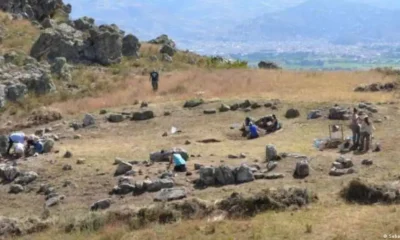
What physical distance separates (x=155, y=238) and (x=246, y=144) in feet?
34.2

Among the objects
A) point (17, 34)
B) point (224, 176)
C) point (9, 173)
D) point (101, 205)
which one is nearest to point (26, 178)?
point (9, 173)

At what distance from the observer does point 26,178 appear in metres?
20.9

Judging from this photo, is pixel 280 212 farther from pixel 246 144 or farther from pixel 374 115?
pixel 374 115

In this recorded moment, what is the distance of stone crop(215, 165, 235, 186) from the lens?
1862 cm

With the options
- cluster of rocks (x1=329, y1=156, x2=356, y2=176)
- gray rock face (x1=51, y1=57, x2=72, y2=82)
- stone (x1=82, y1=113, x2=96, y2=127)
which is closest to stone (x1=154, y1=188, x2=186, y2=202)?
cluster of rocks (x1=329, y1=156, x2=356, y2=176)

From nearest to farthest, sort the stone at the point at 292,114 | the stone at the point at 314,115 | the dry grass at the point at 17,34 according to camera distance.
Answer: the stone at the point at 314,115
the stone at the point at 292,114
the dry grass at the point at 17,34

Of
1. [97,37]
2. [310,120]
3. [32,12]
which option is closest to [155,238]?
[310,120]

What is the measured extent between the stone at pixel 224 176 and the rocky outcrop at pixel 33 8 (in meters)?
41.3

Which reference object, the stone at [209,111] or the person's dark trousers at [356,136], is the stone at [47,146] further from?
the person's dark trousers at [356,136]

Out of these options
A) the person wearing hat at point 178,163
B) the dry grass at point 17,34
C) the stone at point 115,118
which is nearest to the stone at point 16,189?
the person wearing hat at point 178,163

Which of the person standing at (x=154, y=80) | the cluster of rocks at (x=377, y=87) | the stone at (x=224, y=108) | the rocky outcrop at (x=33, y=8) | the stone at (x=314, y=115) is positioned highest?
the rocky outcrop at (x=33, y=8)

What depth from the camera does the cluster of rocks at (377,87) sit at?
3578 centimetres

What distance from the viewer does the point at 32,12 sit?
5816 centimetres

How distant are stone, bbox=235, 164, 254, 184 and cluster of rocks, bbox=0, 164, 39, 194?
6.68 m
